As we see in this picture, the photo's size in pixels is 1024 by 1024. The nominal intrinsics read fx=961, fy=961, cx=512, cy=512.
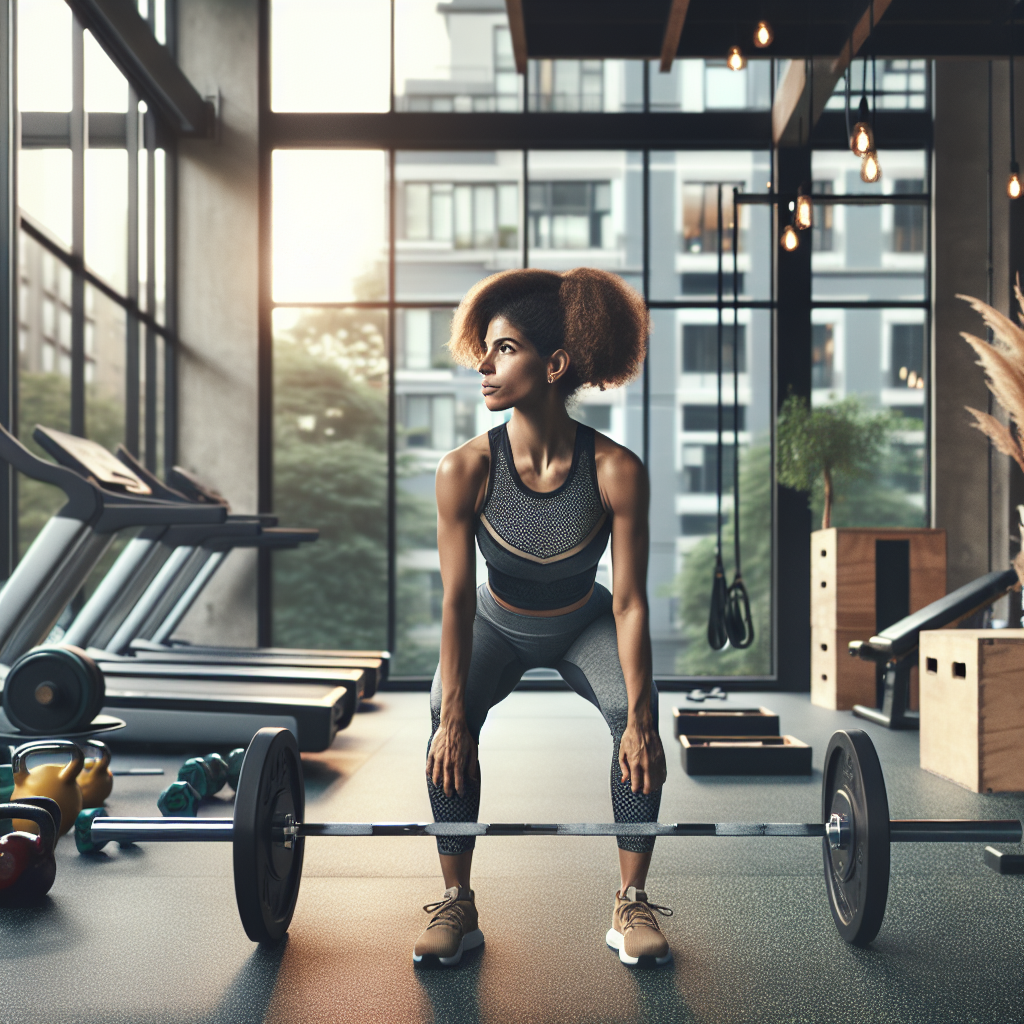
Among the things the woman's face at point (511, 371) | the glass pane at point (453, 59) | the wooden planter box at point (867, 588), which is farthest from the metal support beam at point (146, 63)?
the wooden planter box at point (867, 588)

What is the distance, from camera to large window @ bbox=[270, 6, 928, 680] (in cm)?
675

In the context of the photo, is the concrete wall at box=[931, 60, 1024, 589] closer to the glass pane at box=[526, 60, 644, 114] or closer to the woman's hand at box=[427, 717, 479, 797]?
the glass pane at box=[526, 60, 644, 114]

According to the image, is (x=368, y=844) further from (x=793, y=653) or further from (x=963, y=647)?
(x=793, y=653)

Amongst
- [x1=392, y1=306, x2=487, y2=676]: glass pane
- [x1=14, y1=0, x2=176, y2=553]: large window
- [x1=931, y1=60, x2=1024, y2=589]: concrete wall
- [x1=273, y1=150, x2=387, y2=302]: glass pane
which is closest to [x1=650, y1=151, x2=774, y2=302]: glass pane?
[x1=931, y1=60, x2=1024, y2=589]: concrete wall

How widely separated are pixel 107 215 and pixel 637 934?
216 inches

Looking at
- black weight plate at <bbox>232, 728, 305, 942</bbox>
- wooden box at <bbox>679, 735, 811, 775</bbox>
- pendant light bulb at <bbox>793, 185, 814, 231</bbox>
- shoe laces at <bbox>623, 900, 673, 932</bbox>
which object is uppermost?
pendant light bulb at <bbox>793, 185, 814, 231</bbox>

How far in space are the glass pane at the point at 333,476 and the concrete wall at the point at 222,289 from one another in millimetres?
273

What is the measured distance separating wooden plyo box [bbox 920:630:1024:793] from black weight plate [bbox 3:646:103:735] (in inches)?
119

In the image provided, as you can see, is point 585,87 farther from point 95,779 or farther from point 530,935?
point 530,935

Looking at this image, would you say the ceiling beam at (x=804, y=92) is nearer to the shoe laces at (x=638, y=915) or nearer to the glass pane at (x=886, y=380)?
the glass pane at (x=886, y=380)

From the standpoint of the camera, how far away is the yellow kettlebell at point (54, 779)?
275 centimetres

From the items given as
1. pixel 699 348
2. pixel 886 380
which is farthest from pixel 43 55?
pixel 886 380

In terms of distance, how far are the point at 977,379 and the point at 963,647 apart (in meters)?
3.79

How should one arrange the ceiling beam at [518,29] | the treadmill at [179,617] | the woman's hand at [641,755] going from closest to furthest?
the woman's hand at [641,755] < the ceiling beam at [518,29] < the treadmill at [179,617]
